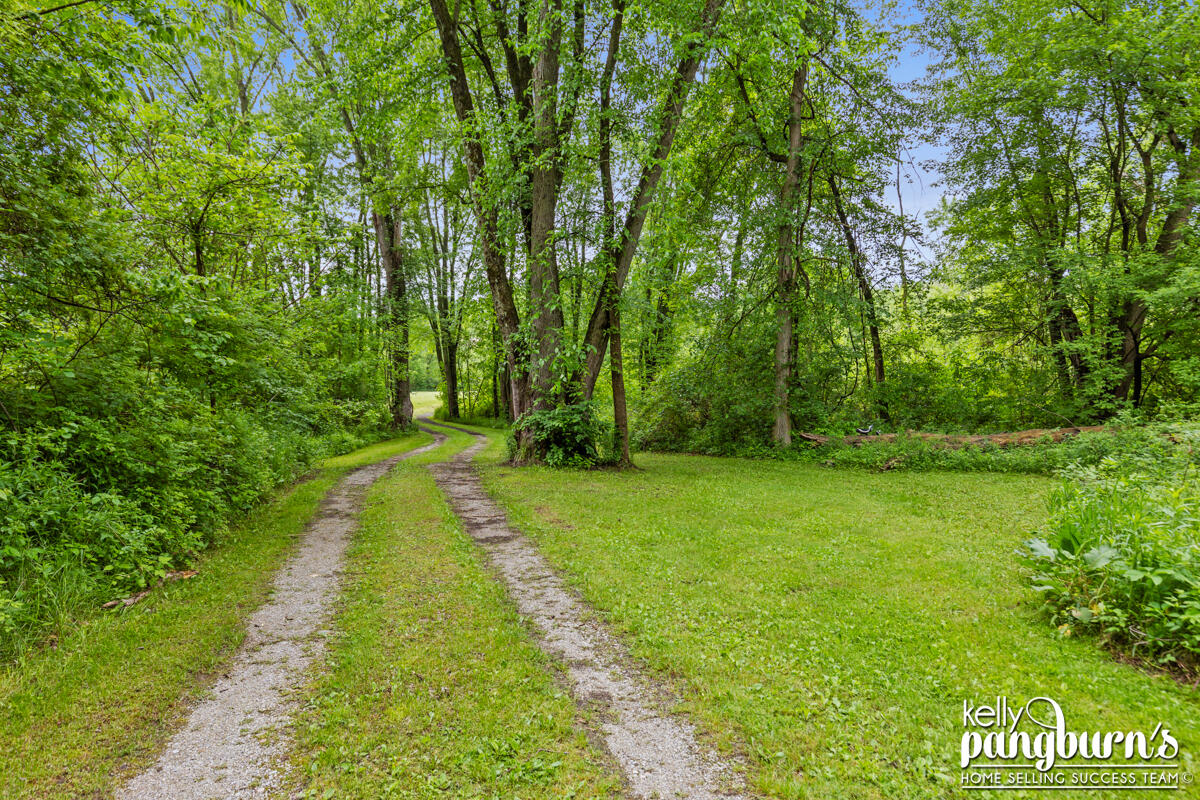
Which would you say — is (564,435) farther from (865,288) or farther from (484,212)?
(865,288)

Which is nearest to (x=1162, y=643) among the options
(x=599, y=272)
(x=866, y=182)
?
(x=599, y=272)

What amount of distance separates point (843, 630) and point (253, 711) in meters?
4.39

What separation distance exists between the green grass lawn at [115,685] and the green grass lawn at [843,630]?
10.6 feet

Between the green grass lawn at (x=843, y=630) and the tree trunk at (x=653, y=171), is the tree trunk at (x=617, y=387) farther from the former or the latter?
the green grass lawn at (x=843, y=630)

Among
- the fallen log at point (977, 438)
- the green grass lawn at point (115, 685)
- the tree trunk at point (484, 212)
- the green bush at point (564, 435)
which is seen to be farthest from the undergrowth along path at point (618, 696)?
the fallen log at point (977, 438)

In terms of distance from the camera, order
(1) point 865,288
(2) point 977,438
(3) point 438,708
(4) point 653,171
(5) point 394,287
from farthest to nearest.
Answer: (5) point 394,287 → (1) point 865,288 → (2) point 977,438 → (4) point 653,171 → (3) point 438,708

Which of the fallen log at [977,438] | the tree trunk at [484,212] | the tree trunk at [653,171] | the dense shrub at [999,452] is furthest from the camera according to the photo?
the tree trunk at [484,212]

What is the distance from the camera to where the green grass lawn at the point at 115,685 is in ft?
9.34

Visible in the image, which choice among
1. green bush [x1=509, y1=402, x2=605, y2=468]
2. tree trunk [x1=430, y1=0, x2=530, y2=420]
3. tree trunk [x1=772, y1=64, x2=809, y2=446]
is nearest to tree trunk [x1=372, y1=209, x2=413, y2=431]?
tree trunk [x1=430, y1=0, x2=530, y2=420]

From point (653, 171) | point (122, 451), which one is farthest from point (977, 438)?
point (122, 451)

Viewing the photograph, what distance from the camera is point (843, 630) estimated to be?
4.21 meters

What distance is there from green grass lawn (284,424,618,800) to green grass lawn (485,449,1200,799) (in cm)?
88

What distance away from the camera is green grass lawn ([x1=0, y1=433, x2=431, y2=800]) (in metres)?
2.85

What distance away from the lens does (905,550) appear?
20.2 ft
